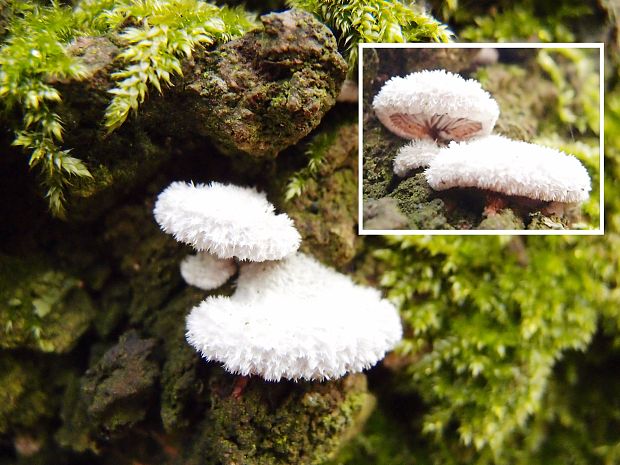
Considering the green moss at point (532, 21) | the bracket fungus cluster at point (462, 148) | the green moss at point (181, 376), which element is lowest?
the green moss at point (181, 376)

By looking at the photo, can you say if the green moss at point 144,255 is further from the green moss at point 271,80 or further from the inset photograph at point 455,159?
the inset photograph at point 455,159

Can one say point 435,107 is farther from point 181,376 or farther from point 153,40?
point 181,376

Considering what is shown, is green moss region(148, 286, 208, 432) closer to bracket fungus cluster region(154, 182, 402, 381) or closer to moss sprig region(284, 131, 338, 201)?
bracket fungus cluster region(154, 182, 402, 381)

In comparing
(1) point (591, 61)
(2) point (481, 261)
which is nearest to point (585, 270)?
(2) point (481, 261)

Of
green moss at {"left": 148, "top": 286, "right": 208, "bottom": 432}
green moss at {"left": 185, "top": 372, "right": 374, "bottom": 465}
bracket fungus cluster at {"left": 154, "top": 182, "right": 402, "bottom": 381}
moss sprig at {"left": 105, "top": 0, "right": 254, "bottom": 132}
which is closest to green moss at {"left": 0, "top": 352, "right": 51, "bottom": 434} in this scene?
green moss at {"left": 148, "top": 286, "right": 208, "bottom": 432}

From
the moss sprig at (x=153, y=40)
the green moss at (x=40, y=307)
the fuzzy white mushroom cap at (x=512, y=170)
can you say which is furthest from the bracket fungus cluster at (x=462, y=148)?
the green moss at (x=40, y=307)

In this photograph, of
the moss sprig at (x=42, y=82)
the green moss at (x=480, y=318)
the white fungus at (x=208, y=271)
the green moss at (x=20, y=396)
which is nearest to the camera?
the moss sprig at (x=42, y=82)
